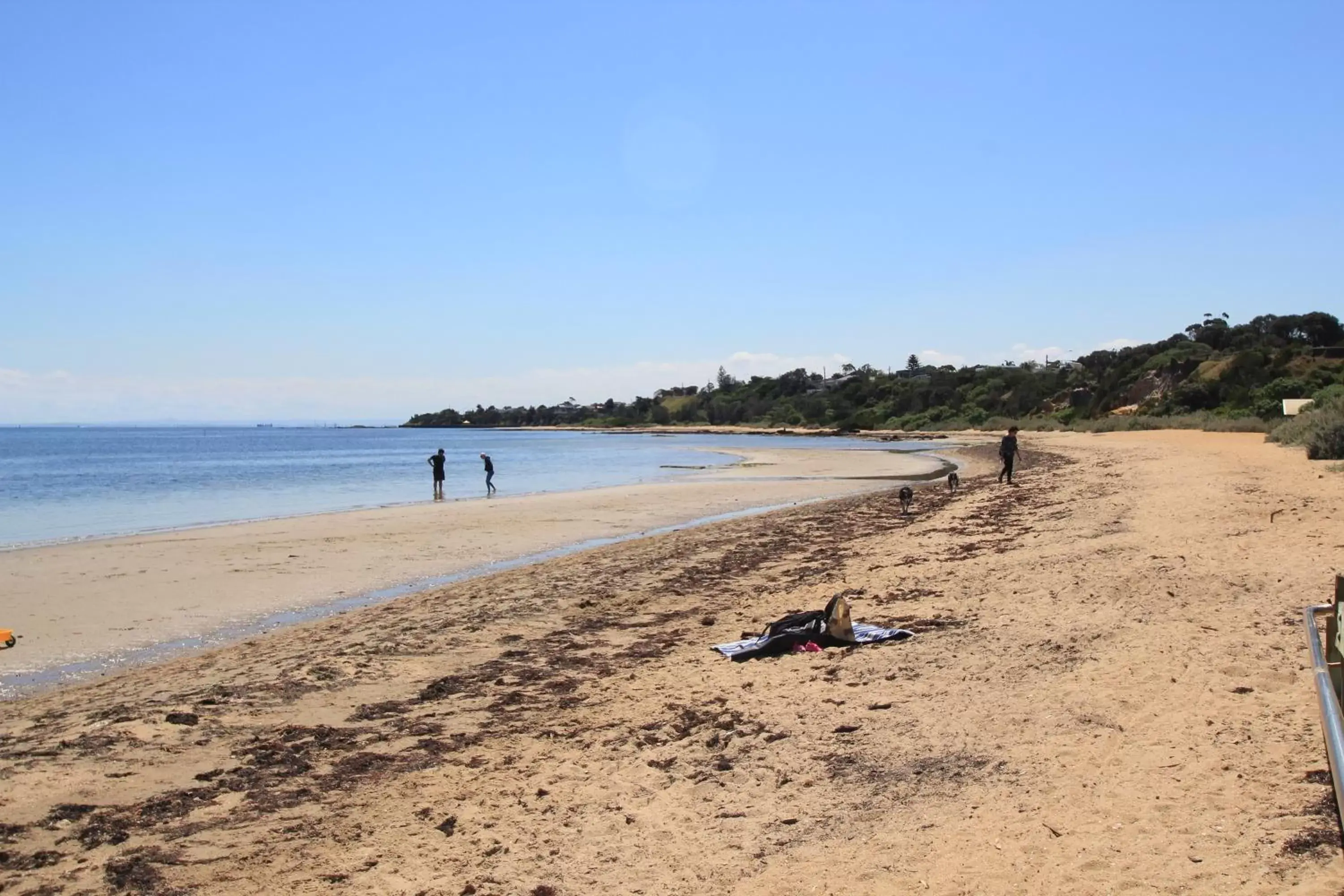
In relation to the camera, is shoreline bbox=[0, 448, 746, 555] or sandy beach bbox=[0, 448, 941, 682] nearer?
sandy beach bbox=[0, 448, 941, 682]

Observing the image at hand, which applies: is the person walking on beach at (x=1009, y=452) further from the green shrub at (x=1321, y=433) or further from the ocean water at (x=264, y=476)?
the ocean water at (x=264, y=476)

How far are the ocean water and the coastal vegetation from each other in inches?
650

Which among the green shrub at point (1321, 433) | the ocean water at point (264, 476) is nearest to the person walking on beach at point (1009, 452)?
the green shrub at point (1321, 433)

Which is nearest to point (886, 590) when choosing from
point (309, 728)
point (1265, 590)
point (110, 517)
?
point (1265, 590)

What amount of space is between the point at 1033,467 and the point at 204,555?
79.6ft

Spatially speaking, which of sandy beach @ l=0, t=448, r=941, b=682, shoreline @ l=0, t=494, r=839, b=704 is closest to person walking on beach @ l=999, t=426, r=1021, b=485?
sandy beach @ l=0, t=448, r=941, b=682

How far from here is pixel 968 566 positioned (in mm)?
11281

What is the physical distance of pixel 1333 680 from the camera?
3904mm

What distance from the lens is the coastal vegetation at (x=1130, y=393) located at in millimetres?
49250

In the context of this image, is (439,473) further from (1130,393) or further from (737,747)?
(1130,393)

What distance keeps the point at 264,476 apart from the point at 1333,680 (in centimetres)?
4503

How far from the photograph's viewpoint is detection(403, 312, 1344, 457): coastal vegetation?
4925cm

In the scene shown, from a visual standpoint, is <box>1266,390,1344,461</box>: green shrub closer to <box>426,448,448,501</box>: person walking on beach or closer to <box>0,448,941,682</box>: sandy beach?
<box>0,448,941,682</box>: sandy beach

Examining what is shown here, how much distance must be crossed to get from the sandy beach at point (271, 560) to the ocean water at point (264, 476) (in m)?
3.48
